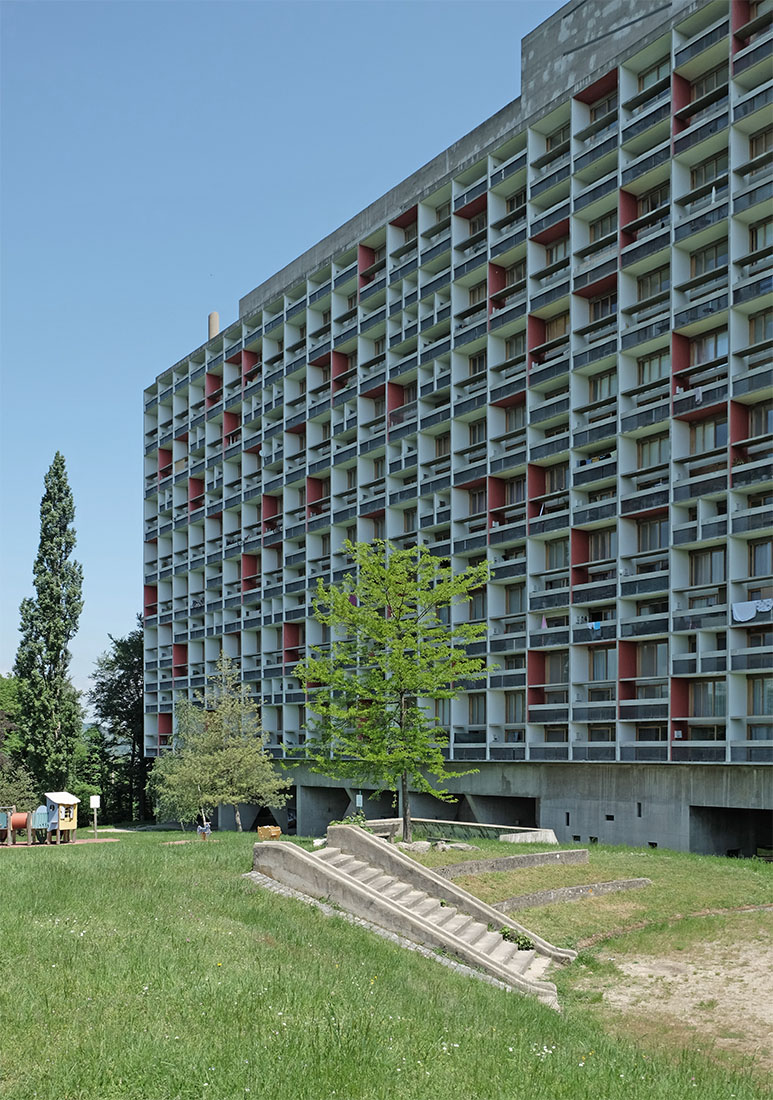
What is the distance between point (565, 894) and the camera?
1070 inches

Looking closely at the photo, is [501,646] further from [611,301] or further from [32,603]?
[32,603]

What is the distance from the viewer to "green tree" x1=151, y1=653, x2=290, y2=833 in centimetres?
5700

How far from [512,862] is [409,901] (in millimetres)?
5581

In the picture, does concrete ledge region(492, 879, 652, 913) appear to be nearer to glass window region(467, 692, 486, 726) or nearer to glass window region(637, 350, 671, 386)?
glass window region(637, 350, 671, 386)

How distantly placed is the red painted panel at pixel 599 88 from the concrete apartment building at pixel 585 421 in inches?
12.8

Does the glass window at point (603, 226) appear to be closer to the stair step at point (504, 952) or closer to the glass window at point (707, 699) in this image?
the glass window at point (707, 699)

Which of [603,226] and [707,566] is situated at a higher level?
[603,226]

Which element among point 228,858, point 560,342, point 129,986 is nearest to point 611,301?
point 560,342

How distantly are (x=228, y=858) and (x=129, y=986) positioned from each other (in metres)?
13.9

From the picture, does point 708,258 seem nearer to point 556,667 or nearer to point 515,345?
point 515,345

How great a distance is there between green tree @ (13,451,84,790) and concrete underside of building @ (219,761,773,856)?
31.9 meters

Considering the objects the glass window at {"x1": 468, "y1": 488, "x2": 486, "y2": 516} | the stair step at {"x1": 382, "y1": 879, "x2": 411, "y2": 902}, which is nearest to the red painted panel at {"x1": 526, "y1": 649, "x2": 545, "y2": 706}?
the glass window at {"x1": 468, "y1": 488, "x2": 486, "y2": 516}

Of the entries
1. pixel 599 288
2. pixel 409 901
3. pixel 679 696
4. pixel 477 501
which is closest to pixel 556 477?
pixel 477 501

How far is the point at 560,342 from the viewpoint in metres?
51.3
